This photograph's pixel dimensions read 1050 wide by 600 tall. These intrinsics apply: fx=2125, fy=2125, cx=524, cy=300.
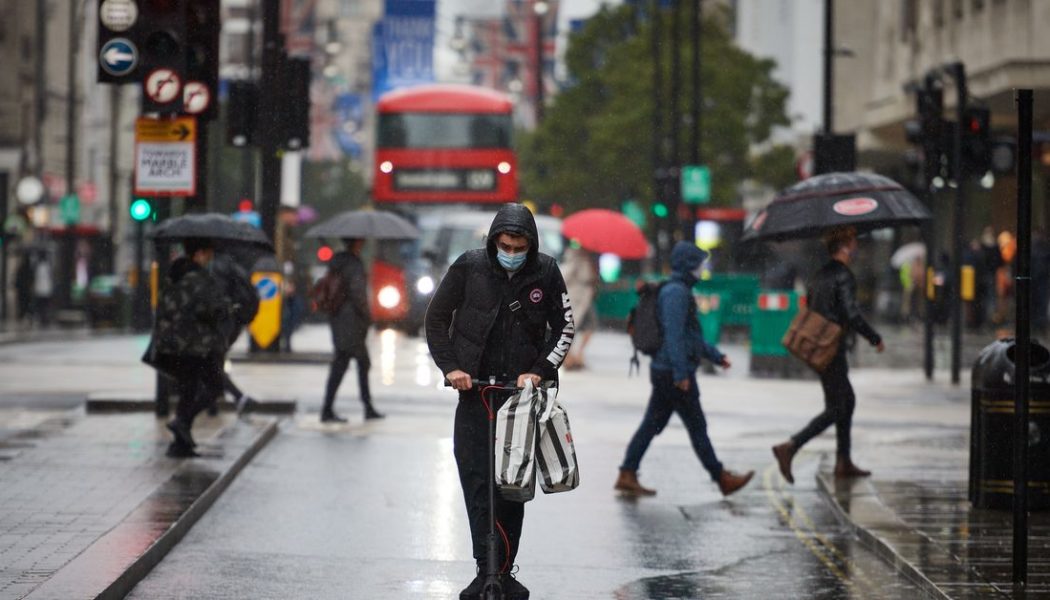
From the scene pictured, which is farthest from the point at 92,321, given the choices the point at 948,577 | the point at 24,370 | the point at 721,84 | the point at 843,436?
the point at 948,577

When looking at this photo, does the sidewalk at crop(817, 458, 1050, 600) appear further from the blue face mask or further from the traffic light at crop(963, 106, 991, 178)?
the traffic light at crop(963, 106, 991, 178)

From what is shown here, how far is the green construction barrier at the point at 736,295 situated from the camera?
118 feet

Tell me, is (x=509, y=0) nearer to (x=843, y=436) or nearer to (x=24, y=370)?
(x=24, y=370)

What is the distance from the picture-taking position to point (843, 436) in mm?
13586

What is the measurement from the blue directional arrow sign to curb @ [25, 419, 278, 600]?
3098 millimetres

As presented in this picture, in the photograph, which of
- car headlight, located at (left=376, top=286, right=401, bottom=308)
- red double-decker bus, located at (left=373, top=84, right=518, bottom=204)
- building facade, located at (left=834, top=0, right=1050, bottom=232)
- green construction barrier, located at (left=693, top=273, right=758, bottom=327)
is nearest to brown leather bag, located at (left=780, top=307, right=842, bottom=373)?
building facade, located at (left=834, top=0, right=1050, bottom=232)

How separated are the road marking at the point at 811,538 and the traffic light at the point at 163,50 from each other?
4977 millimetres

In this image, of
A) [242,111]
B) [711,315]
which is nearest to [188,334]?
[242,111]

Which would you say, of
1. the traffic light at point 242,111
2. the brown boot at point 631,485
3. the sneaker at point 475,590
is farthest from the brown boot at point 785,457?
the traffic light at point 242,111

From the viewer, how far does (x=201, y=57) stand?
1540 centimetres

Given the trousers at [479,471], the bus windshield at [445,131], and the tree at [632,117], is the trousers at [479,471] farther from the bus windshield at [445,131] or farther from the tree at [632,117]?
the tree at [632,117]

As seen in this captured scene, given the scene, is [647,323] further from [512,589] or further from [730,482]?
[512,589]

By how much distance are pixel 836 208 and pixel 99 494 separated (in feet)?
17.2

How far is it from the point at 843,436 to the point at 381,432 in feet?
14.8
